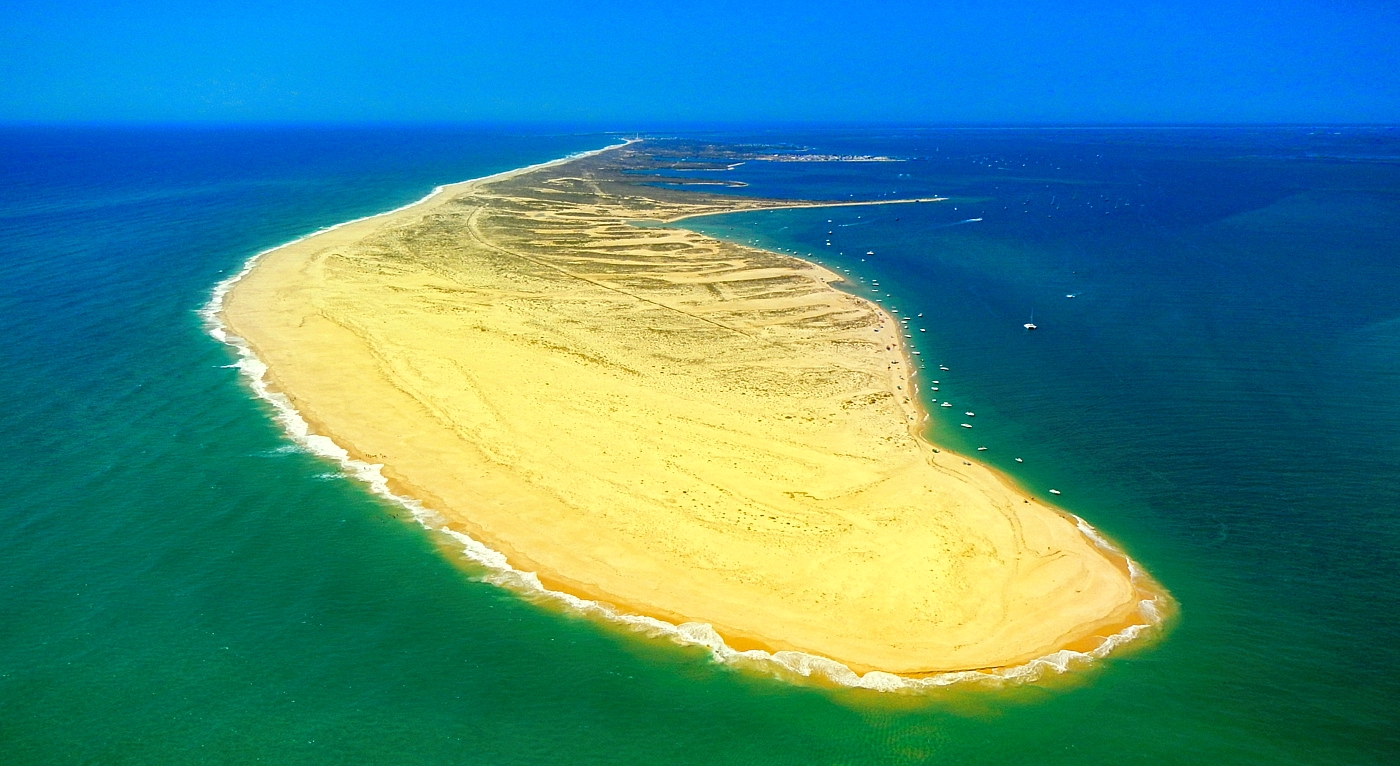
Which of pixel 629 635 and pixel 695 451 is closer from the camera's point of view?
pixel 629 635

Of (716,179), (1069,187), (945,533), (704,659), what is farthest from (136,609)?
(1069,187)

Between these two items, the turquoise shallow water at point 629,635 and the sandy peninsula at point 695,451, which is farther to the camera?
the sandy peninsula at point 695,451

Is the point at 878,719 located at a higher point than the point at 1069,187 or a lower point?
lower

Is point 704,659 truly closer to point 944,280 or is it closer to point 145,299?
point 944,280

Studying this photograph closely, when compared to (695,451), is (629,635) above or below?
below
